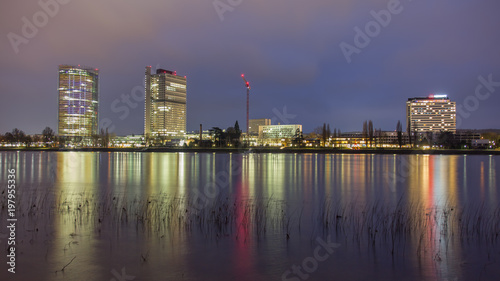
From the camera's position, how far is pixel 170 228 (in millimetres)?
11375

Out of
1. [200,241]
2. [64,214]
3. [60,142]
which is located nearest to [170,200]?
[64,214]

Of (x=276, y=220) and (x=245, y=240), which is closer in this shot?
(x=245, y=240)

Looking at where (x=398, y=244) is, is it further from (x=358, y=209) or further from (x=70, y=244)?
(x=70, y=244)

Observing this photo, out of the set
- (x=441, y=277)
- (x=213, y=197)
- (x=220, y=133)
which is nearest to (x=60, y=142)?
(x=220, y=133)

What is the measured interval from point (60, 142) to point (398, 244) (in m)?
195

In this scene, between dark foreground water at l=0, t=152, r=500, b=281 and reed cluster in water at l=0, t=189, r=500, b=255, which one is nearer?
dark foreground water at l=0, t=152, r=500, b=281

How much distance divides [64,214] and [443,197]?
18972mm

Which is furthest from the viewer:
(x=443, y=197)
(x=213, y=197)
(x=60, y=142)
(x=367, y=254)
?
(x=60, y=142)

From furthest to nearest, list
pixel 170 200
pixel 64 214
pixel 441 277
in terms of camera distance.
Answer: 1. pixel 170 200
2. pixel 64 214
3. pixel 441 277

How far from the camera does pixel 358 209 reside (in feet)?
51.1

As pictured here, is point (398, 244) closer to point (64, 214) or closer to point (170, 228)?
point (170, 228)

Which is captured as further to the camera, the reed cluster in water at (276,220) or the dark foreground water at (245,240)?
the reed cluster in water at (276,220)

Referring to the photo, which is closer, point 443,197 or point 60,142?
point 443,197

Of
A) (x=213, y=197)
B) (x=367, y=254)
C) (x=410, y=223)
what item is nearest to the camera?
(x=367, y=254)
